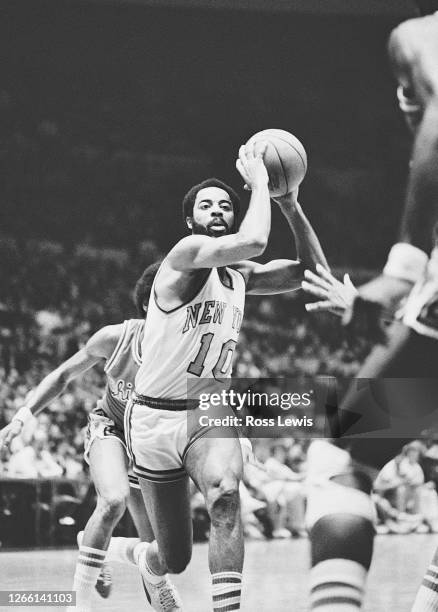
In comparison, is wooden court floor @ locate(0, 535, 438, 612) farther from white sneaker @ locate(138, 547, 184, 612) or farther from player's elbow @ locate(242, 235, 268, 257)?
player's elbow @ locate(242, 235, 268, 257)

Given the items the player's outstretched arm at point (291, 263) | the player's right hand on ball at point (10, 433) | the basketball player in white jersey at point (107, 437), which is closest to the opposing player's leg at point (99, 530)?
the basketball player in white jersey at point (107, 437)

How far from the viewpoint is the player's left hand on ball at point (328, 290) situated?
15.9 ft

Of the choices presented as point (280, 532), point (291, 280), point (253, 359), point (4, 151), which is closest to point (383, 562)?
point (280, 532)

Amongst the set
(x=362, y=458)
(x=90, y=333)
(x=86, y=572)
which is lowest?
(x=86, y=572)

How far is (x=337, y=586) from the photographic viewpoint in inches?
175

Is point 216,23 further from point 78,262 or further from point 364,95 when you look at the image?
point 78,262

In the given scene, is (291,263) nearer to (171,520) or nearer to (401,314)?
(401,314)

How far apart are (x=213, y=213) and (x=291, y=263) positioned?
0.62 meters

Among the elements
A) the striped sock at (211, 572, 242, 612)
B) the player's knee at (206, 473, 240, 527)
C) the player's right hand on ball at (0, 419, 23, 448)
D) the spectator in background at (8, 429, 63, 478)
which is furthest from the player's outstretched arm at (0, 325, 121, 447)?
the striped sock at (211, 572, 242, 612)

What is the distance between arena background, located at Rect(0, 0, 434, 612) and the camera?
491 cm

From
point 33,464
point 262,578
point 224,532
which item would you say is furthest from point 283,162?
point 262,578

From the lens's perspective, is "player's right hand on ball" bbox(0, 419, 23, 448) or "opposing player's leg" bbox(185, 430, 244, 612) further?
"player's right hand on ball" bbox(0, 419, 23, 448)

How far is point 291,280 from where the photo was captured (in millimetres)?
4805

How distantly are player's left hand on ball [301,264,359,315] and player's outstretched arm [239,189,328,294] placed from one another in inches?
1.5
